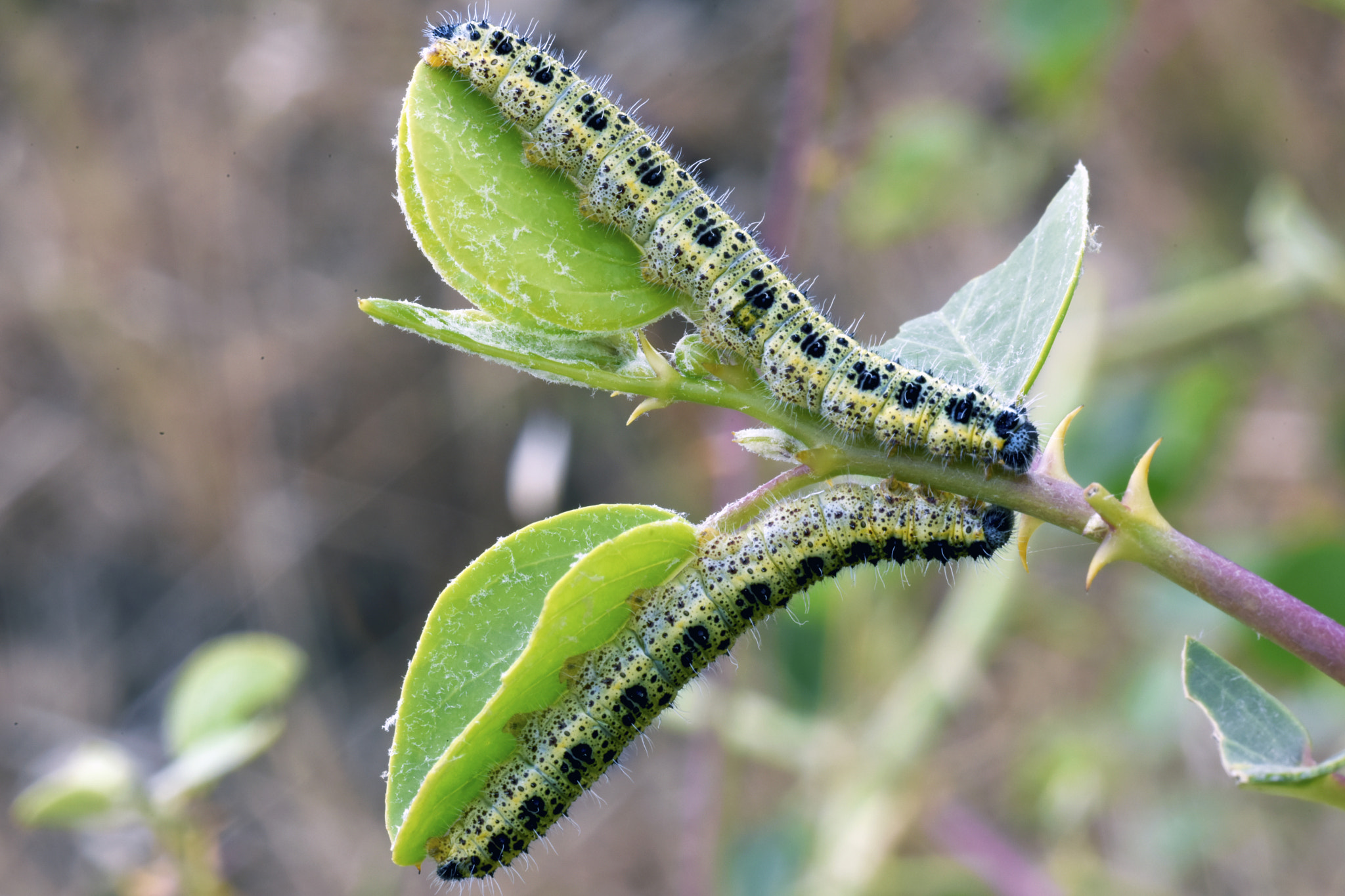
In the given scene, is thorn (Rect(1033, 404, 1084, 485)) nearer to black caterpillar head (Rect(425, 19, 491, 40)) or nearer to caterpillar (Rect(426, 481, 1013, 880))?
caterpillar (Rect(426, 481, 1013, 880))

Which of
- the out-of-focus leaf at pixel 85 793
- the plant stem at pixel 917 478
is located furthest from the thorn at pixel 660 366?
the out-of-focus leaf at pixel 85 793

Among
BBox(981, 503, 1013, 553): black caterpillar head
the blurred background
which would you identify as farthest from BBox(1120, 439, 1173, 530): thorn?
the blurred background

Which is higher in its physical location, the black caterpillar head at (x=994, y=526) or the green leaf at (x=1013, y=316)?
the green leaf at (x=1013, y=316)

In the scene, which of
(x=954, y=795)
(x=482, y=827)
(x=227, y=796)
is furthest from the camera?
(x=227, y=796)

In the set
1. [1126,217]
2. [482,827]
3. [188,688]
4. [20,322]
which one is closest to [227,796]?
[20,322]

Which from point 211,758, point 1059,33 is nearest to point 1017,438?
point 211,758

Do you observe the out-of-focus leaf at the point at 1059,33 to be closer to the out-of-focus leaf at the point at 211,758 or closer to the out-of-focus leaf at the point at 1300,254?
the out-of-focus leaf at the point at 1300,254

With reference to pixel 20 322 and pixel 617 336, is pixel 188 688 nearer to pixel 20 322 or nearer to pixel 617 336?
pixel 617 336
